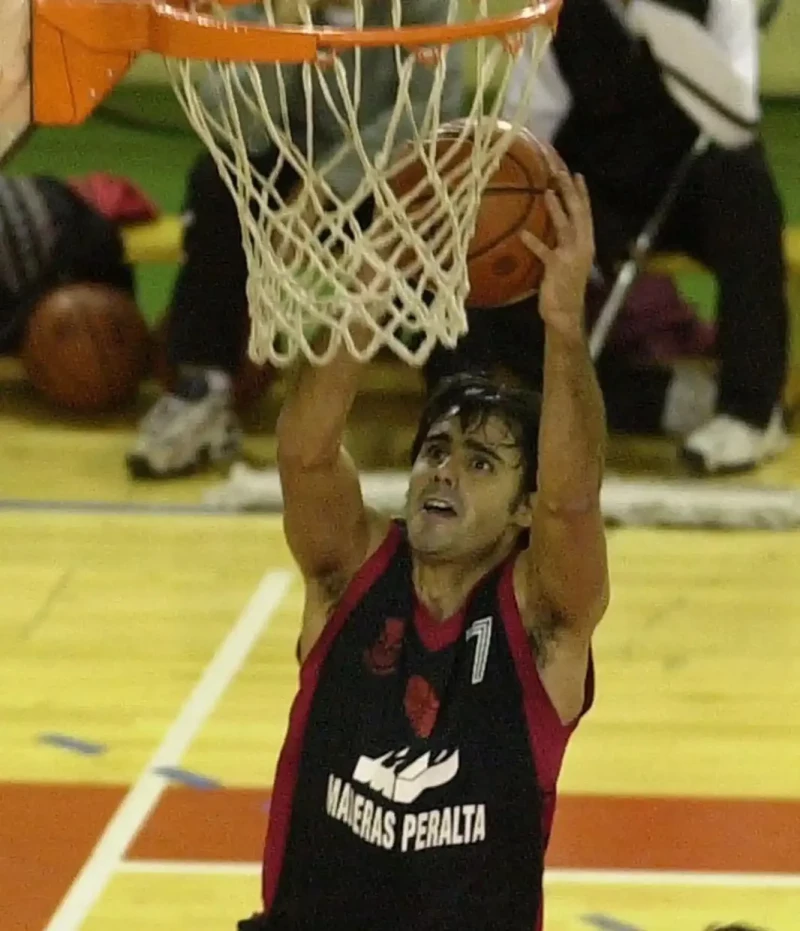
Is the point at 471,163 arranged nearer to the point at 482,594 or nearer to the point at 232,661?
the point at 482,594

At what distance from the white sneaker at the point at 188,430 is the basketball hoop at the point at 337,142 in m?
2.69

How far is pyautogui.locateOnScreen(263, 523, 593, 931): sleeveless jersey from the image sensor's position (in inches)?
93.0

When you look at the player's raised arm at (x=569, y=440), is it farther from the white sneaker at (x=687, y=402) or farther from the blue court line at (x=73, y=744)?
the white sneaker at (x=687, y=402)

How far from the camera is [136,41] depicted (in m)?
2.17

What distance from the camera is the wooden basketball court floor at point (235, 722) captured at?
304cm

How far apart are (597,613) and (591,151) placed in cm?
305

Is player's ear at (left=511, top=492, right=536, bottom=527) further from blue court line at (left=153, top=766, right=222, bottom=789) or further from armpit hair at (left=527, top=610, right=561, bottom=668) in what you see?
blue court line at (left=153, top=766, right=222, bottom=789)

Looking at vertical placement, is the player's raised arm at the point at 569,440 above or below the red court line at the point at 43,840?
above

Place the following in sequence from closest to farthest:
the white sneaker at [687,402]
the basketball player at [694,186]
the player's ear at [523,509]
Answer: the player's ear at [523,509]
the basketball player at [694,186]
the white sneaker at [687,402]

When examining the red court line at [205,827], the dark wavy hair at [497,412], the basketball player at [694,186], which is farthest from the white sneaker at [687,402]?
the dark wavy hair at [497,412]

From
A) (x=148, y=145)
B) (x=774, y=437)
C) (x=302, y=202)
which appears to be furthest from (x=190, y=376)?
(x=148, y=145)

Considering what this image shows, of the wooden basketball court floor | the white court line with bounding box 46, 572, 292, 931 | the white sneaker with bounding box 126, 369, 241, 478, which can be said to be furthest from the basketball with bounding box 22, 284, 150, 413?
the white court line with bounding box 46, 572, 292, 931

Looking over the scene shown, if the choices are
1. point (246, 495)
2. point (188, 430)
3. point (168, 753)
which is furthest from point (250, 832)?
point (188, 430)

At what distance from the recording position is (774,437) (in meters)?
5.14
